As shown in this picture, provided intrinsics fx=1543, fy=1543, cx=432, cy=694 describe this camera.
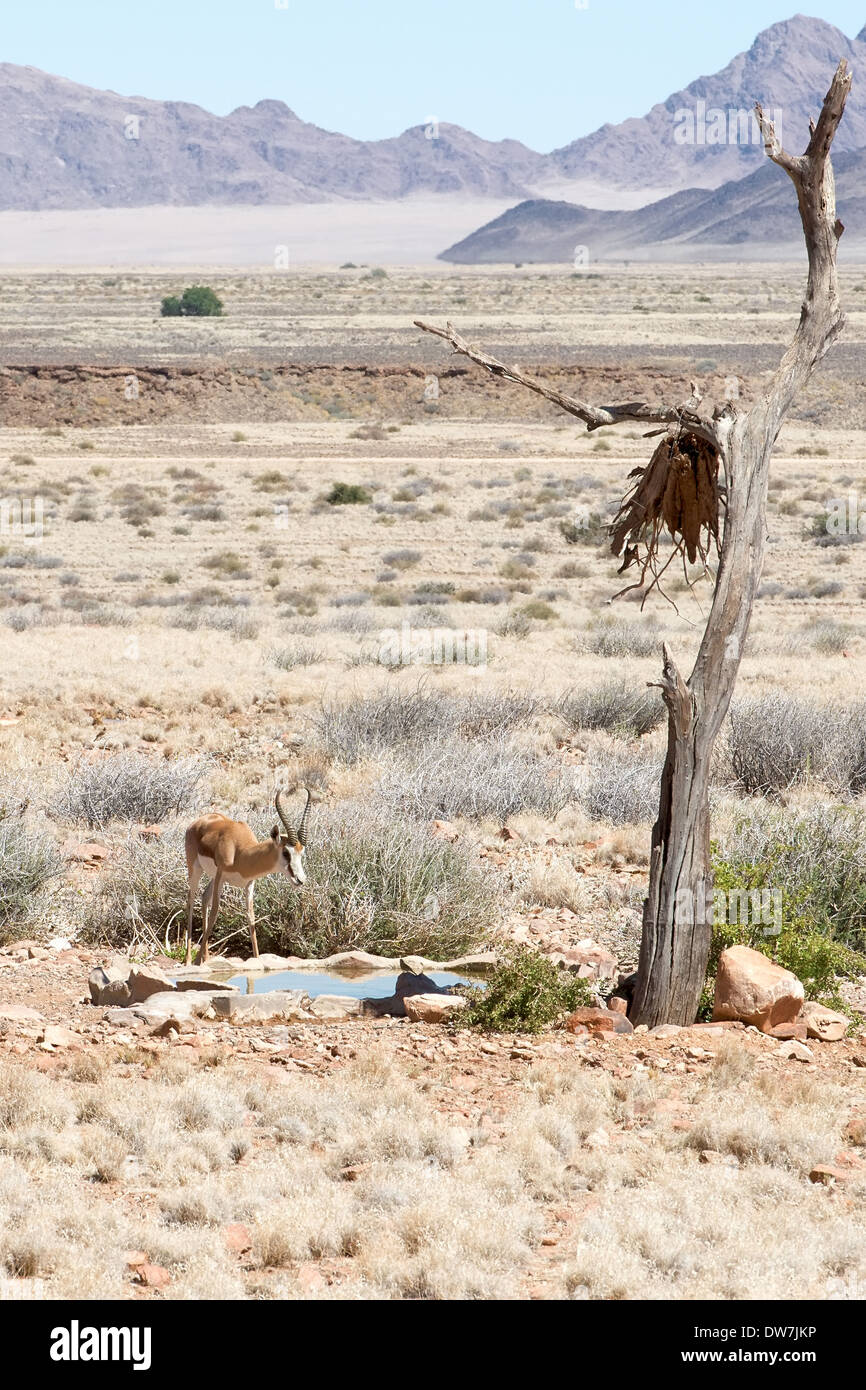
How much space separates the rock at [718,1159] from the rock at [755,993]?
55.2 inches

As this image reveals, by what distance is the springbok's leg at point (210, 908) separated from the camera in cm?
805

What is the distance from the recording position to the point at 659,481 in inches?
275

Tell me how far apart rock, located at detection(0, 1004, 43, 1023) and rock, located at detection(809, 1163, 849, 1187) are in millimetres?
3628

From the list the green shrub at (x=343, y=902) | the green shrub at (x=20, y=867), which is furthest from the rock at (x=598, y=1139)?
the green shrub at (x=20, y=867)

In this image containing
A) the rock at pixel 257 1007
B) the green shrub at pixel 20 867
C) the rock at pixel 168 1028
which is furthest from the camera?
the green shrub at pixel 20 867

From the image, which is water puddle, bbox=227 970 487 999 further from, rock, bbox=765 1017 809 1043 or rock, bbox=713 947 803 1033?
rock, bbox=765 1017 809 1043

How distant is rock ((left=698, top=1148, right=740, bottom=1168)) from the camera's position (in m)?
5.75

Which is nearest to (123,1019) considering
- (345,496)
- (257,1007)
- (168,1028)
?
(168,1028)

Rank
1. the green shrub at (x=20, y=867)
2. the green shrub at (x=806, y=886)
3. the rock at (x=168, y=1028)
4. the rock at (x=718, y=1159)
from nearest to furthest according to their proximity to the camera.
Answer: the rock at (x=718, y=1159)
the rock at (x=168, y=1028)
the green shrub at (x=806, y=886)
the green shrub at (x=20, y=867)

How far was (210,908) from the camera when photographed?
26.9 feet

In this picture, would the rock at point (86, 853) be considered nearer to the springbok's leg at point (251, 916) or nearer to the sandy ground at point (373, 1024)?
the sandy ground at point (373, 1024)

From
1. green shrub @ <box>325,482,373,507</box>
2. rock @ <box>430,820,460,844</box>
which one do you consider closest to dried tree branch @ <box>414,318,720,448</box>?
rock @ <box>430,820,460,844</box>

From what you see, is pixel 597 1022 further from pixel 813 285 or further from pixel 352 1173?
pixel 813 285

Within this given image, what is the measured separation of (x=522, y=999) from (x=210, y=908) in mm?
1909
